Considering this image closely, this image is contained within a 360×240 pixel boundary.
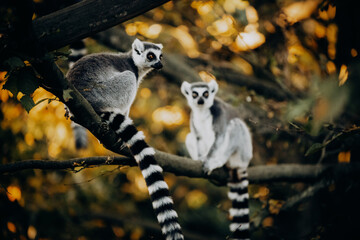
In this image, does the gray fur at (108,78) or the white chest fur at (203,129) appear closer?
the gray fur at (108,78)

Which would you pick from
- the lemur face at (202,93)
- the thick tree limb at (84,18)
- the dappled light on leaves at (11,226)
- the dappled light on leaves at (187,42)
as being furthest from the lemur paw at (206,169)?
the dappled light on leaves at (187,42)

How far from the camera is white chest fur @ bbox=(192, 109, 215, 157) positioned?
5564 mm

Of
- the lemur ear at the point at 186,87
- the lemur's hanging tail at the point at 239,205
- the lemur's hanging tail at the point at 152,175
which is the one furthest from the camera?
the lemur ear at the point at 186,87

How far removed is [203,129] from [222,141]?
48 centimetres

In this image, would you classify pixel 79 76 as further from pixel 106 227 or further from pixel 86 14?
pixel 106 227

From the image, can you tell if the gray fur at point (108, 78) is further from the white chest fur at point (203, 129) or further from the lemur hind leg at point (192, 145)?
the lemur hind leg at point (192, 145)

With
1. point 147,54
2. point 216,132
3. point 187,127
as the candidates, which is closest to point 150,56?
point 147,54

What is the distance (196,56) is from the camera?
7.02 meters

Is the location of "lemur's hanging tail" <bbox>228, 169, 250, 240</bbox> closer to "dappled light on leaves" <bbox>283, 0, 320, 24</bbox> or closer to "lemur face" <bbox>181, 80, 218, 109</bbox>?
"lemur face" <bbox>181, 80, 218, 109</bbox>

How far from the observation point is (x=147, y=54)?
425 cm

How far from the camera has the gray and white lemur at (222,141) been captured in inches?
182

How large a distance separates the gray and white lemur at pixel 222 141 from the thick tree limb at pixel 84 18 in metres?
2.28

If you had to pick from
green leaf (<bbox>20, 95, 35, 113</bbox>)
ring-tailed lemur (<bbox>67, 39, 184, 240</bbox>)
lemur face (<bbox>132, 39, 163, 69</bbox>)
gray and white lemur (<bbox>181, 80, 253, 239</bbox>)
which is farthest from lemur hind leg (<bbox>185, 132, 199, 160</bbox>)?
green leaf (<bbox>20, 95, 35, 113</bbox>)

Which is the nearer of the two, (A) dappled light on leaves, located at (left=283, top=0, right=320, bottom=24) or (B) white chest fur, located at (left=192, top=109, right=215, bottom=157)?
(B) white chest fur, located at (left=192, top=109, right=215, bottom=157)
